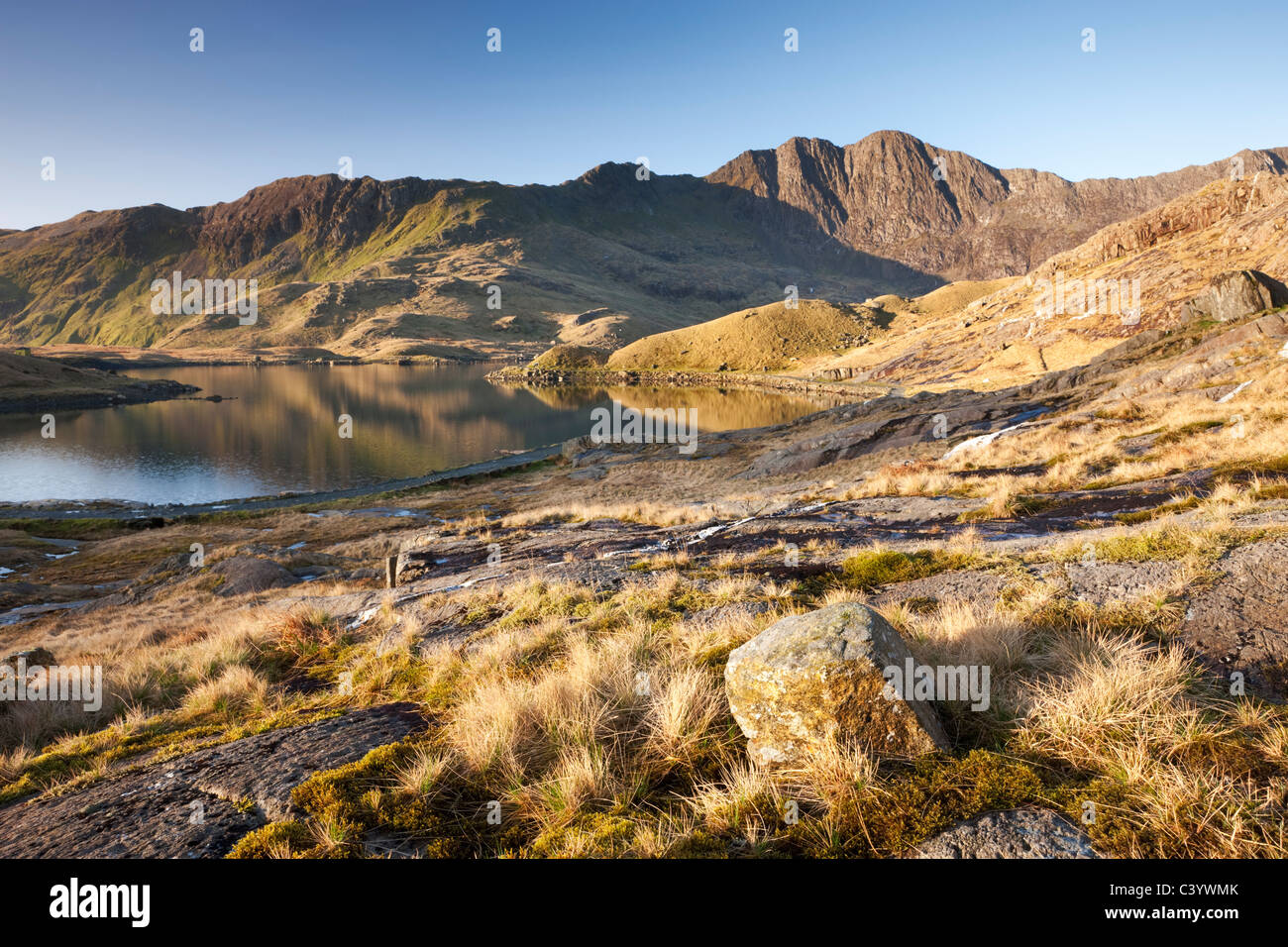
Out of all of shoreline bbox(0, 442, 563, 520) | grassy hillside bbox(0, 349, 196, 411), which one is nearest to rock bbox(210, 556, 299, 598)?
shoreline bbox(0, 442, 563, 520)

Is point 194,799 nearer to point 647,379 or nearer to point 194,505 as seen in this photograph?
point 194,505

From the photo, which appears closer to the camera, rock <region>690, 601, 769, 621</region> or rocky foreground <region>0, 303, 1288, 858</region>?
rocky foreground <region>0, 303, 1288, 858</region>

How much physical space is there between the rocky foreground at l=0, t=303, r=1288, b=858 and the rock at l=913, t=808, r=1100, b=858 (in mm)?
15

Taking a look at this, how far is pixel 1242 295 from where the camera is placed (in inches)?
1556

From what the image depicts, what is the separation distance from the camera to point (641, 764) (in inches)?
184

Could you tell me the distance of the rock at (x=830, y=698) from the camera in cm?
416

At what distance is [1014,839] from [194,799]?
581 cm

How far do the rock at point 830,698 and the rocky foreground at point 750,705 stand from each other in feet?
0.06

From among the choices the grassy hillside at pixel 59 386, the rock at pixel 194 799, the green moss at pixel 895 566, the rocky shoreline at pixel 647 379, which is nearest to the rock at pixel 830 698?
the rock at pixel 194 799

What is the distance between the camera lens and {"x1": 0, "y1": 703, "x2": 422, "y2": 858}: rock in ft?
14.1

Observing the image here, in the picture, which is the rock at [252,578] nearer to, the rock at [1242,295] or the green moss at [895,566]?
the green moss at [895,566]

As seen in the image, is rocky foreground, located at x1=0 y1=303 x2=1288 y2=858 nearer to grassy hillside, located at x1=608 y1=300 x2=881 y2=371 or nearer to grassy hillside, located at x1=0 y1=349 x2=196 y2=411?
grassy hillside, located at x1=0 y1=349 x2=196 y2=411
